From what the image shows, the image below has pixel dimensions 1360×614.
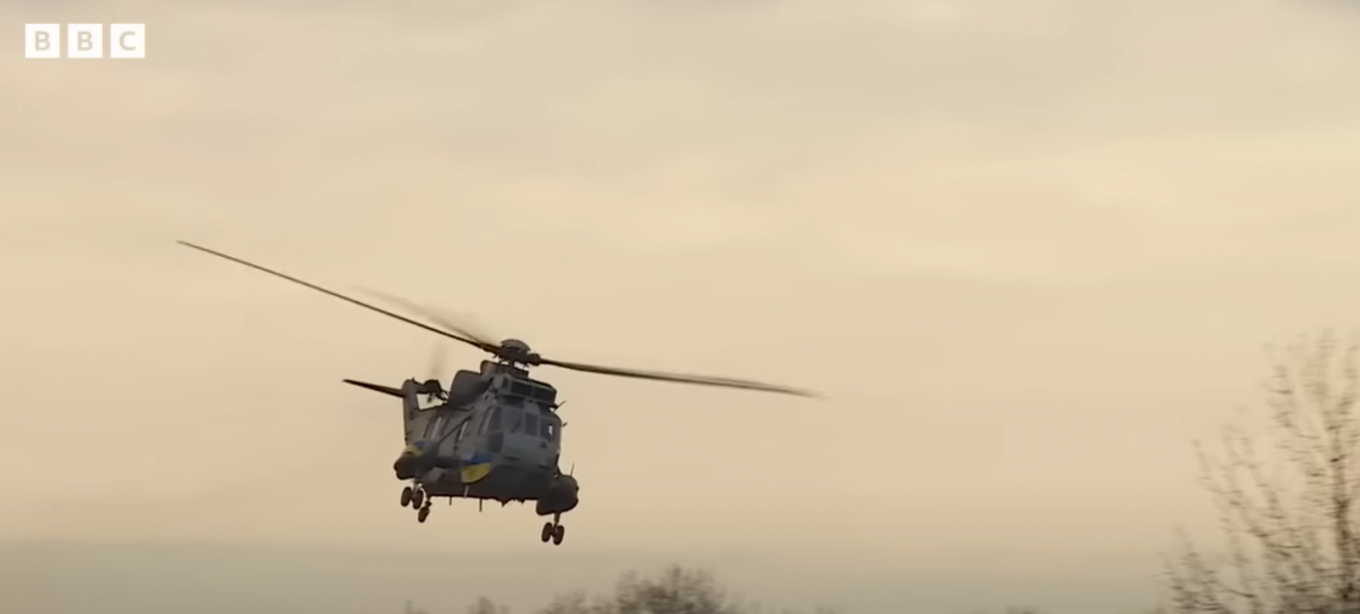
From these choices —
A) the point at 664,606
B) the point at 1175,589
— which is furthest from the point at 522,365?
the point at 664,606

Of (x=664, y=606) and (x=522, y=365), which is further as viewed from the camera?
(x=664, y=606)

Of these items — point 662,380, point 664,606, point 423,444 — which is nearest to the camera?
point 662,380

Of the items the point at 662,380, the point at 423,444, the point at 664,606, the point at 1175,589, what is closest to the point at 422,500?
the point at 423,444

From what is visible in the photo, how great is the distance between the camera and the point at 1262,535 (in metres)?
47.5

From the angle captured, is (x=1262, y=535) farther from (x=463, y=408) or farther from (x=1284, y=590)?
(x=463, y=408)

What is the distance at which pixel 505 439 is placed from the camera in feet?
201

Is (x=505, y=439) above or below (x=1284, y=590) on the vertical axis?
above

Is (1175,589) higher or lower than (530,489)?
lower

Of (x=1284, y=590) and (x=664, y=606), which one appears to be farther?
(x=664, y=606)

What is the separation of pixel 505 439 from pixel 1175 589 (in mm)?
19548

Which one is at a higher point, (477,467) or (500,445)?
(500,445)

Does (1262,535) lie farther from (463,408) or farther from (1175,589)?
(463,408)

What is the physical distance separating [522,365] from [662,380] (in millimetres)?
4646

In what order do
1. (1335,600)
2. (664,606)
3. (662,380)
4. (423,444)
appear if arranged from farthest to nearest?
1. (664,606)
2. (423,444)
3. (662,380)
4. (1335,600)
